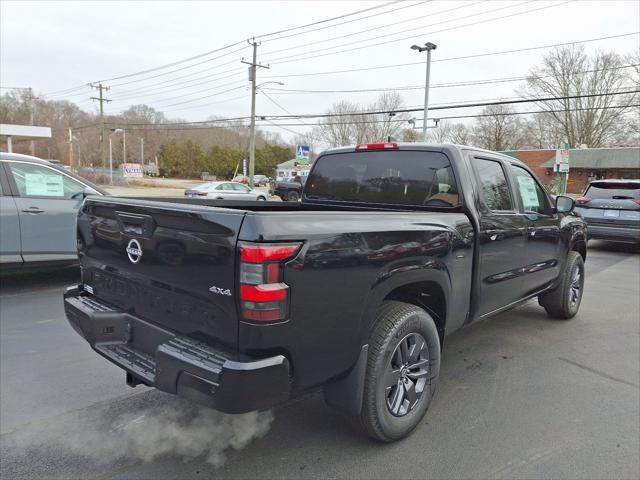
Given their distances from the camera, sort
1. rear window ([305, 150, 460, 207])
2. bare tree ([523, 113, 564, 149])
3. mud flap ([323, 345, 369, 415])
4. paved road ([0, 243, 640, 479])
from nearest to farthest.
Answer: mud flap ([323, 345, 369, 415]), paved road ([0, 243, 640, 479]), rear window ([305, 150, 460, 207]), bare tree ([523, 113, 564, 149])

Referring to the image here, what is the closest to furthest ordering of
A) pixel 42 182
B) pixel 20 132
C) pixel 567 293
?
1. pixel 567 293
2. pixel 42 182
3. pixel 20 132

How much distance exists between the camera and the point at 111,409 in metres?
3.17

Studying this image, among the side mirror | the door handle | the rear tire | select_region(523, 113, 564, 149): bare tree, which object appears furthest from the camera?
select_region(523, 113, 564, 149): bare tree

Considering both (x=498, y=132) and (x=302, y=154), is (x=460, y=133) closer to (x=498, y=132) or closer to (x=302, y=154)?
(x=498, y=132)

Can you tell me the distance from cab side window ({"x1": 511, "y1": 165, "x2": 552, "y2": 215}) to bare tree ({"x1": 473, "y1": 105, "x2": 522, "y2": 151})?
6107 centimetres

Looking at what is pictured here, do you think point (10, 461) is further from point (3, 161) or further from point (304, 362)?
point (3, 161)

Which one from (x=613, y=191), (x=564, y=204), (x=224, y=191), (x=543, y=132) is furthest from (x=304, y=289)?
(x=543, y=132)

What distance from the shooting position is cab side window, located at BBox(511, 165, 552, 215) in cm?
426

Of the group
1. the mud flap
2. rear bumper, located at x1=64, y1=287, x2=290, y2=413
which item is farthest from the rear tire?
rear bumper, located at x1=64, y1=287, x2=290, y2=413

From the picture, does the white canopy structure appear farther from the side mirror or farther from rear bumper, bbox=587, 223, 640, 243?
the side mirror

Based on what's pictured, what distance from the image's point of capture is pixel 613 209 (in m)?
10.8

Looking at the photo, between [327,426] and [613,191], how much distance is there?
35.7 feet

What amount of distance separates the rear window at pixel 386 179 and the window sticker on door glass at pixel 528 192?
45.5 inches

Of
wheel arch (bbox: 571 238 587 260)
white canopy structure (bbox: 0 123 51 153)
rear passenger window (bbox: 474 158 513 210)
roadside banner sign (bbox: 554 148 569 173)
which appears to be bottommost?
wheel arch (bbox: 571 238 587 260)
